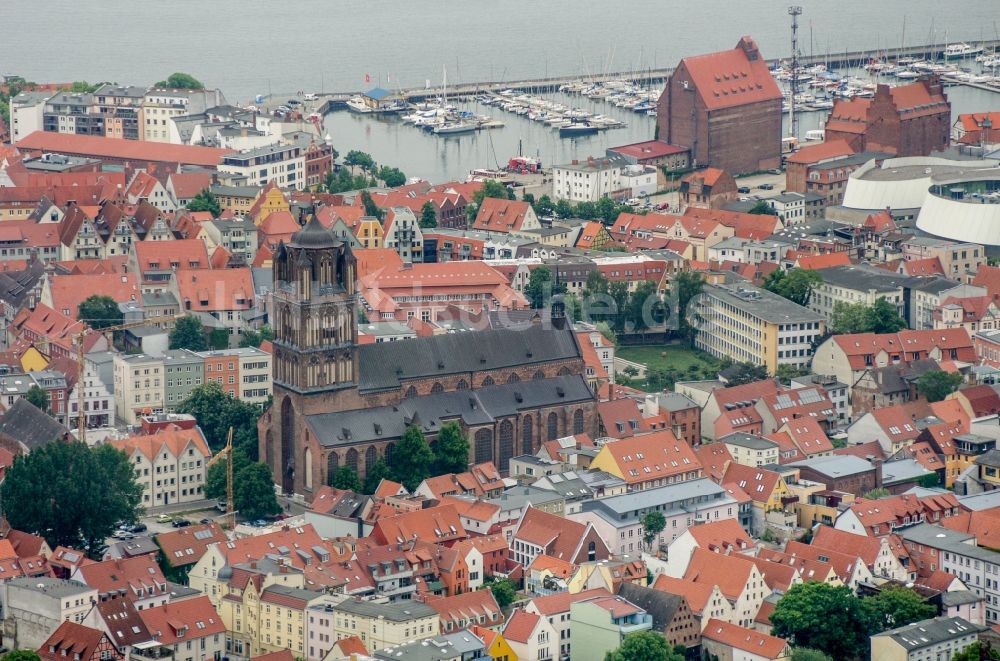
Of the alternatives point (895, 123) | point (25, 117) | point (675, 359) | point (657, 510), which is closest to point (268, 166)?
point (25, 117)

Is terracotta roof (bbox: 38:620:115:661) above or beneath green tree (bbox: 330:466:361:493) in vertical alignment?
beneath

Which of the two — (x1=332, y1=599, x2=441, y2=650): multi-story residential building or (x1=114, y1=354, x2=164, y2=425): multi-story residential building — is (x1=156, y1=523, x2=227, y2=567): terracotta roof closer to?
(x1=332, y1=599, x2=441, y2=650): multi-story residential building

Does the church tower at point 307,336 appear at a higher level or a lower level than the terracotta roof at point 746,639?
higher

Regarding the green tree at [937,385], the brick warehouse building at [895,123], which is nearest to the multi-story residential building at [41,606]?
the green tree at [937,385]

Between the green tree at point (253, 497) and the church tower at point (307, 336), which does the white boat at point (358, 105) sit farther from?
the green tree at point (253, 497)

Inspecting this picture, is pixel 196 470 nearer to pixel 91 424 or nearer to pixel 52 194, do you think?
pixel 91 424

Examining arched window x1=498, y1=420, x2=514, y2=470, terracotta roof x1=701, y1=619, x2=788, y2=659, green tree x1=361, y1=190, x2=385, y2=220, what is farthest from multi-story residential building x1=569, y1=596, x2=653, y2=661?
green tree x1=361, y1=190, x2=385, y2=220
